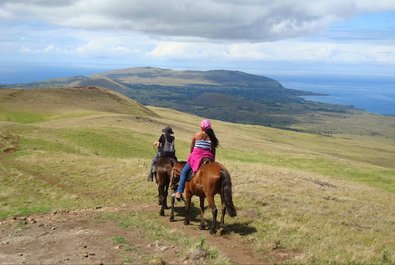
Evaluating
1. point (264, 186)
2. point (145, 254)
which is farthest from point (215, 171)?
point (264, 186)

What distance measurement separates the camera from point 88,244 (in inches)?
574

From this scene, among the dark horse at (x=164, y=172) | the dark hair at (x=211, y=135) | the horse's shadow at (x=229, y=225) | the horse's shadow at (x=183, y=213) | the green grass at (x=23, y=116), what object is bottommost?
the green grass at (x=23, y=116)

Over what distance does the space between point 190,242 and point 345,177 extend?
39.7 m

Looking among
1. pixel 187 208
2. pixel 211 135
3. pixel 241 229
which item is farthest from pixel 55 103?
pixel 241 229

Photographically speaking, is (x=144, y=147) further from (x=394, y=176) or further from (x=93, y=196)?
(x=394, y=176)

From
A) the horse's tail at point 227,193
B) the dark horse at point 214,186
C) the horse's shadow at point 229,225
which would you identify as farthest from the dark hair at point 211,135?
the horse's shadow at point 229,225

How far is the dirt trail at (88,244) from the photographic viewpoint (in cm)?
1313

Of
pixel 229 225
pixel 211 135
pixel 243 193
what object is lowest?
pixel 243 193

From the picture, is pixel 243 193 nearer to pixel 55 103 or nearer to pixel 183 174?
pixel 183 174

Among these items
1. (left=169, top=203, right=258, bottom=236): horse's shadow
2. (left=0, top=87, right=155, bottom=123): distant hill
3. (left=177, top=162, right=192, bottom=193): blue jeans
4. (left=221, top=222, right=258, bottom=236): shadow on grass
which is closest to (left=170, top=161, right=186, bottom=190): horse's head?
(left=177, top=162, right=192, bottom=193): blue jeans

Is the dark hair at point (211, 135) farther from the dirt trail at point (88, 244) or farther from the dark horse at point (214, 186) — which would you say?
the dirt trail at point (88, 244)

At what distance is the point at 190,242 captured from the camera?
1471cm

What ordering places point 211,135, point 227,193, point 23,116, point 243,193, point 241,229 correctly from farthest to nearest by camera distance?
point 23,116, point 243,193, point 211,135, point 241,229, point 227,193

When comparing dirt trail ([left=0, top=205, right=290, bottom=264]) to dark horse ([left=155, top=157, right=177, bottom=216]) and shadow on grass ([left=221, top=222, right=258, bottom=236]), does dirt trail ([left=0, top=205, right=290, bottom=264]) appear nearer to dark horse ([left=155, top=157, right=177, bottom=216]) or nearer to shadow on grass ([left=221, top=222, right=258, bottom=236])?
shadow on grass ([left=221, top=222, right=258, bottom=236])
